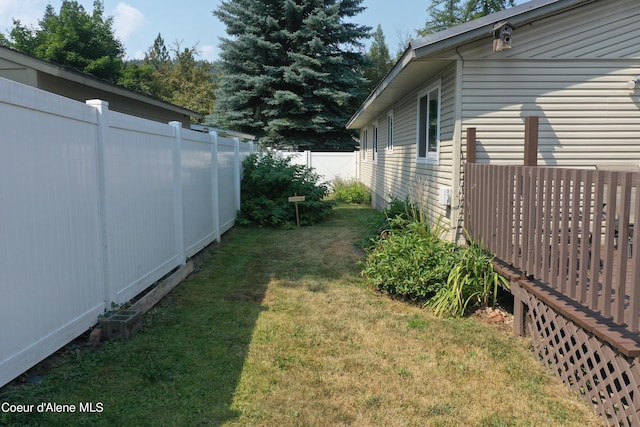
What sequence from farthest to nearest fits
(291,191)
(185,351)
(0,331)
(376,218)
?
1. (291,191)
2. (376,218)
3. (185,351)
4. (0,331)

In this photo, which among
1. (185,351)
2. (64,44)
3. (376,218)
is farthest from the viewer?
(64,44)

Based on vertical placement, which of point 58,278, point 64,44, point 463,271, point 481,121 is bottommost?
point 463,271

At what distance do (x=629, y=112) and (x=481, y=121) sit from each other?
75.9 inches

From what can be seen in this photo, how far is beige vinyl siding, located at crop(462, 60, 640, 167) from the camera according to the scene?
6184 mm

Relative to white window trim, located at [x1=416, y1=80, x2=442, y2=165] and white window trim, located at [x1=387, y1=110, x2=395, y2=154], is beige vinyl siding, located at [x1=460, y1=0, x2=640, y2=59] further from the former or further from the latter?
white window trim, located at [x1=387, y1=110, x2=395, y2=154]

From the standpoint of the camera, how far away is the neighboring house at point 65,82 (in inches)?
302

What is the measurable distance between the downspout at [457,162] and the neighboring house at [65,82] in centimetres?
624

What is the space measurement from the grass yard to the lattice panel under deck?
11 cm

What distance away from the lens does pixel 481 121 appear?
20.3 ft

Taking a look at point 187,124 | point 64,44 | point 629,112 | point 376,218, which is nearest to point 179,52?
point 64,44

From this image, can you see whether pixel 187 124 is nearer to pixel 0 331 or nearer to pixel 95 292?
pixel 95 292

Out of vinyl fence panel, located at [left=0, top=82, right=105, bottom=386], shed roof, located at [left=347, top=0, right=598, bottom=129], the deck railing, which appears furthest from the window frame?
vinyl fence panel, located at [left=0, top=82, right=105, bottom=386]

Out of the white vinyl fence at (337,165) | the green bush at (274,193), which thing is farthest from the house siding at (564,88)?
the white vinyl fence at (337,165)

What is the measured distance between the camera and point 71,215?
3518 mm
